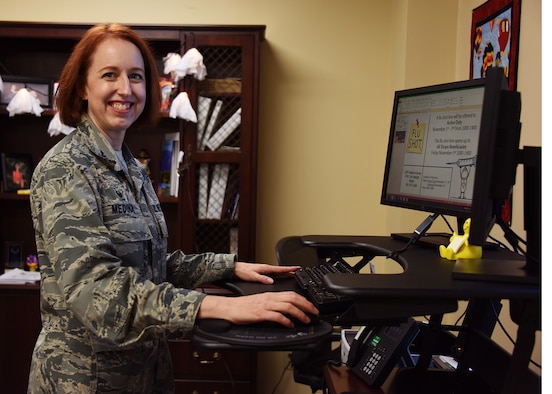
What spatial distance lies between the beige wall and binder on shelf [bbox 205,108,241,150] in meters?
0.34

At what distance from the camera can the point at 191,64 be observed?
2.84 m

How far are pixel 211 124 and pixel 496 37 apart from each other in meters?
1.40

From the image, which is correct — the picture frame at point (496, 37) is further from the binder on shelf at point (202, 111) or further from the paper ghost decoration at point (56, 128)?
the paper ghost decoration at point (56, 128)

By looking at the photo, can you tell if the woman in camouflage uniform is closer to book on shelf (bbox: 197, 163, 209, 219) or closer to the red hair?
the red hair

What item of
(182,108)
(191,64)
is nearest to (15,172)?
(182,108)

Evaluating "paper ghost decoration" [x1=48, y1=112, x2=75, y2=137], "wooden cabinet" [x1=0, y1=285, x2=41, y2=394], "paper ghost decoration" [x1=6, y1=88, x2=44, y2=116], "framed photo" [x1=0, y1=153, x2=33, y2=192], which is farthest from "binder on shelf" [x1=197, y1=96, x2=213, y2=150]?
"wooden cabinet" [x1=0, y1=285, x2=41, y2=394]

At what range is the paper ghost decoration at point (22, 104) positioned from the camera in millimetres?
2975

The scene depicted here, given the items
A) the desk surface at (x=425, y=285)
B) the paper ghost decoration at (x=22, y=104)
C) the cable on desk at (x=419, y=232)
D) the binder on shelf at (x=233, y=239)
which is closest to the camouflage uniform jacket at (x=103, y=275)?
the desk surface at (x=425, y=285)

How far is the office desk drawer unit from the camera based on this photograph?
293cm

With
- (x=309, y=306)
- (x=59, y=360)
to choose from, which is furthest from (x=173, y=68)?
(x=309, y=306)

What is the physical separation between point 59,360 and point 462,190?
1.08 metres

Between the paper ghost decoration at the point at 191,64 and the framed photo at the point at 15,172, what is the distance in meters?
1.06

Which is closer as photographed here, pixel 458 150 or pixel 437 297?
pixel 437 297

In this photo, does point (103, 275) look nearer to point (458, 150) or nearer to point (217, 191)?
point (458, 150)
